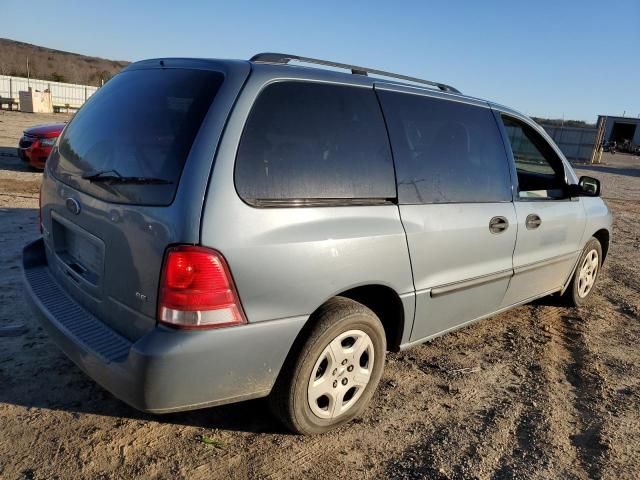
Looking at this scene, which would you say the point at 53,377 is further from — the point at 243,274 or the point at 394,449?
the point at 394,449

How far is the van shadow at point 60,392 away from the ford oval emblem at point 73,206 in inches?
29.9

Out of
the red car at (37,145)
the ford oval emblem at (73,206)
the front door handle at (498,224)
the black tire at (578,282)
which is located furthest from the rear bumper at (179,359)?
the red car at (37,145)

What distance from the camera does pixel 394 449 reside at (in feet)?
8.85

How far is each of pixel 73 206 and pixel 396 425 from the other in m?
2.11

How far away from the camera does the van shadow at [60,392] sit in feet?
9.16

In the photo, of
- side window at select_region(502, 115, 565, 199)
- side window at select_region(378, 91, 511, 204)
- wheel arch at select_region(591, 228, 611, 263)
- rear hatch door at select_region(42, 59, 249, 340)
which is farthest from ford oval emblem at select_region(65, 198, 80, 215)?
wheel arch at select_region(591, 228, 611, 263)

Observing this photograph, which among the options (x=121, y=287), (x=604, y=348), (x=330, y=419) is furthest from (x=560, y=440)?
(x=121, y=287)

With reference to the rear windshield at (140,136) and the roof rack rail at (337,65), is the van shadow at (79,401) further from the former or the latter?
the roof rack rail at (337,65)

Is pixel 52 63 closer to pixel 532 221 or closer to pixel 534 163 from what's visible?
pixel 534 163

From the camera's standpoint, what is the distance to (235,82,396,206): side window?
91.6 inches

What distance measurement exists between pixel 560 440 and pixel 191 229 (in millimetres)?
2350

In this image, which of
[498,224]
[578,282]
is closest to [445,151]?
[498,224]

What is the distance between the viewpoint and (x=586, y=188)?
184 inches

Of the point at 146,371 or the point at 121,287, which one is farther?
the point at 121,287
